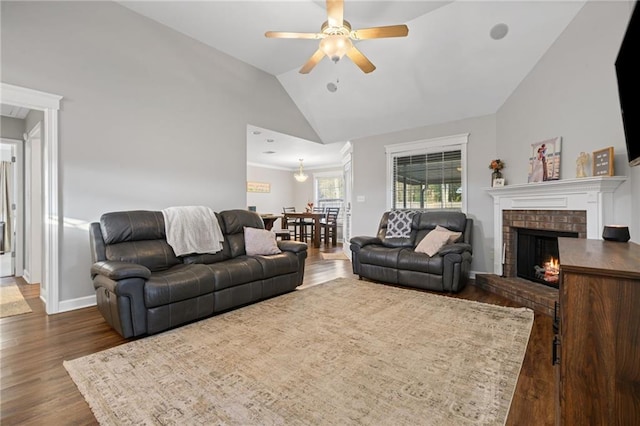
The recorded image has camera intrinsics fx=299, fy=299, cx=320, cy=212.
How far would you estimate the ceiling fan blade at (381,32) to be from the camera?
106 inches

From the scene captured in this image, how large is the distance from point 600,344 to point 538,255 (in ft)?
11.1

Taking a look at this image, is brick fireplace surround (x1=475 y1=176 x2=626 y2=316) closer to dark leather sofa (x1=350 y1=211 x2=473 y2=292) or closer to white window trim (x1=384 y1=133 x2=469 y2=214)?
dark leather sofa (x1=350 y1=211 x2=473 y2=292)

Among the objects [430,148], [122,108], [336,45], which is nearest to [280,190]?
[430,148]

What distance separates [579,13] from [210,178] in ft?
15.6

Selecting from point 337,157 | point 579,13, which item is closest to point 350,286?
point 579,13

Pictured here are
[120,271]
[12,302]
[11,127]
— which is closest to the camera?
[120,271]

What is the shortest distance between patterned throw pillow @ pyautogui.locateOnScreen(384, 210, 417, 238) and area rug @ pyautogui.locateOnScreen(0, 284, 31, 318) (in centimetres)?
461

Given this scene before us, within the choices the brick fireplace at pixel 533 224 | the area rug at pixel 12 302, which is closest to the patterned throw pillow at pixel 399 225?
the brick fireplace at pixel 533 224

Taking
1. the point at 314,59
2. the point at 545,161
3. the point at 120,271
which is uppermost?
the point at 314,59

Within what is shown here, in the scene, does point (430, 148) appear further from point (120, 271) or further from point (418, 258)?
point (120, 271)

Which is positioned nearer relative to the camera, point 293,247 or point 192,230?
point 192,230

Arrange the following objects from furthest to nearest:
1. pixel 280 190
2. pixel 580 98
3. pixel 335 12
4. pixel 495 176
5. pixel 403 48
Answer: pixel 280 190
pixel 495 176
pixel 403 48
pixel 580 98
pixel 335 12

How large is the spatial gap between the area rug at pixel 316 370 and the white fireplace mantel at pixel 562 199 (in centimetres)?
115

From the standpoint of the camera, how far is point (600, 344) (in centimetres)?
97
